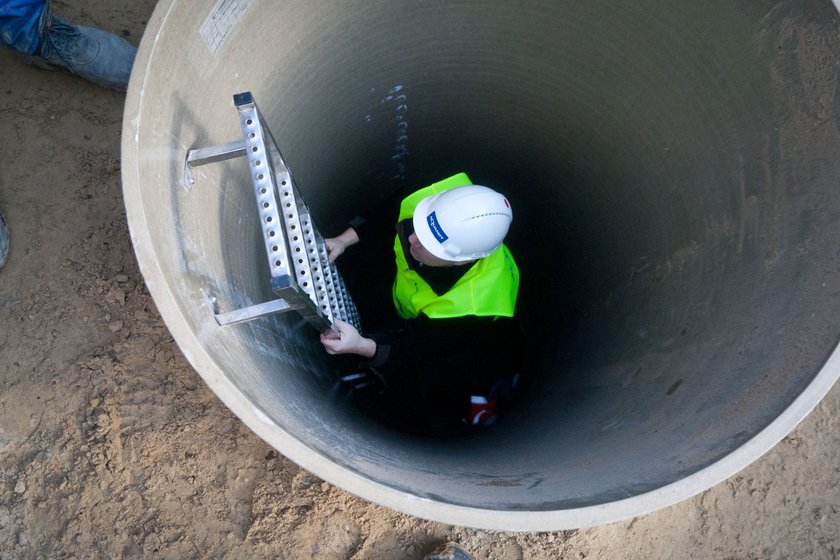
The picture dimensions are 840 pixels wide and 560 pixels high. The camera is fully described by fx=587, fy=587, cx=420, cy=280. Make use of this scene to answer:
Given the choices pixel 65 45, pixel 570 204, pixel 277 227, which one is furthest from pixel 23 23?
pixel 570 204

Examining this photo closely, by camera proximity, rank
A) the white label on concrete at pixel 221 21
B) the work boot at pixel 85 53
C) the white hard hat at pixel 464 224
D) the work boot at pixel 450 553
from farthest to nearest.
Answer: the work boot at pixel 85 53, the work boot at pixel 450 553, the white hard hat at pixel 464 224, the white label on concrete at pixel 221 21

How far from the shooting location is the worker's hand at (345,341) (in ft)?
6.77

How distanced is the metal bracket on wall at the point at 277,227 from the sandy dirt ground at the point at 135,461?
3.07 ft

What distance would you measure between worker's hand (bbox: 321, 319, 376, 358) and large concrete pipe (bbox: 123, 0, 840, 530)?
5.2 inches

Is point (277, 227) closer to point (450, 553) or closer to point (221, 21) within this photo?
point (221, 21)

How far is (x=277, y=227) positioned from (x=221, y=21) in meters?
0.60

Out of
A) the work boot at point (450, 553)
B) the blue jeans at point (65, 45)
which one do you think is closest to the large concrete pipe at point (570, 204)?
the work boot at point (450, 553)

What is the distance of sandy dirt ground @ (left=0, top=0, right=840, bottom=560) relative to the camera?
2531mm

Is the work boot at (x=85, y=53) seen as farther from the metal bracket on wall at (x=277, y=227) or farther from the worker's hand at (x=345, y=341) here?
the worker's hand at (x=345, y=341)

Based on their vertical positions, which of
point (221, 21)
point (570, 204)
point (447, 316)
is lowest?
point (447, 316)

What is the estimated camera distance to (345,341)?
207 cm

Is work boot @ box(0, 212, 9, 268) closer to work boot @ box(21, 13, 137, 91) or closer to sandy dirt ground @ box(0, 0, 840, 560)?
sandy dirt ground @ box(0, 0, 840, 560)

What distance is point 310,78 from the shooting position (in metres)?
2.12

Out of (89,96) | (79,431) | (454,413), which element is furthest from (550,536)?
(89,96)
